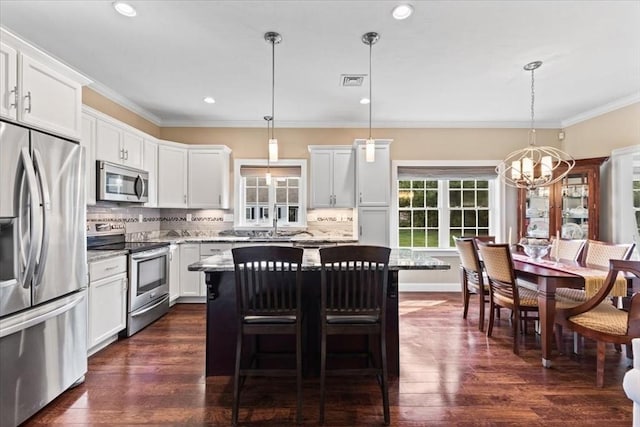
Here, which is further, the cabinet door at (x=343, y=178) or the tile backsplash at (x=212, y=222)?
the tile backsplash at (x=212, y=222)

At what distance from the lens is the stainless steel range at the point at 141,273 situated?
11.2 ft

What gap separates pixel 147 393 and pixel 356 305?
1647mm

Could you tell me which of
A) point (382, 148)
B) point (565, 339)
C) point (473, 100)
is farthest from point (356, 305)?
point (473, 100)

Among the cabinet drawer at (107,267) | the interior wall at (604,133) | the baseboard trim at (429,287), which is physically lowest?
the baseboard trim at (429,287)

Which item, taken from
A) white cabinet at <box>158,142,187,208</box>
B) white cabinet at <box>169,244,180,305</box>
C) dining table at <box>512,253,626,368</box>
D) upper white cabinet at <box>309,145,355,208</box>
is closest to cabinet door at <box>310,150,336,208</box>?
upper white cabinet at <box>309,145,355,208</box>

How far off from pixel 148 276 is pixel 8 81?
2.30 metres

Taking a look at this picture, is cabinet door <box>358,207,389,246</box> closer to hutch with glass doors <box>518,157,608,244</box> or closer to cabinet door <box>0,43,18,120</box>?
hutch with glass doors <box>518,157,608,244</box>

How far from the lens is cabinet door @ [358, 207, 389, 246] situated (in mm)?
4750

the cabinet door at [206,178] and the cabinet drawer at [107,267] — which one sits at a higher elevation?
the cabinet door at [206,178]

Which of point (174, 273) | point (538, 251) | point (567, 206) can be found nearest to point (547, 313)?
point (538, 251)

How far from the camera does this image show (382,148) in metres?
4.74

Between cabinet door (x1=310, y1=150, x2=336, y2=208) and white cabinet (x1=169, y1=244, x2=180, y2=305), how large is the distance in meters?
2.03

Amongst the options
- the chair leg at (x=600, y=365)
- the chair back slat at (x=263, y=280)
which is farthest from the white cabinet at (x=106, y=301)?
the chair leg at (x=600, y=365)

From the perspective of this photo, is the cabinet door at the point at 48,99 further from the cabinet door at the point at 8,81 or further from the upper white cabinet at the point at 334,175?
the upper white cabinet at the point at 334,175
